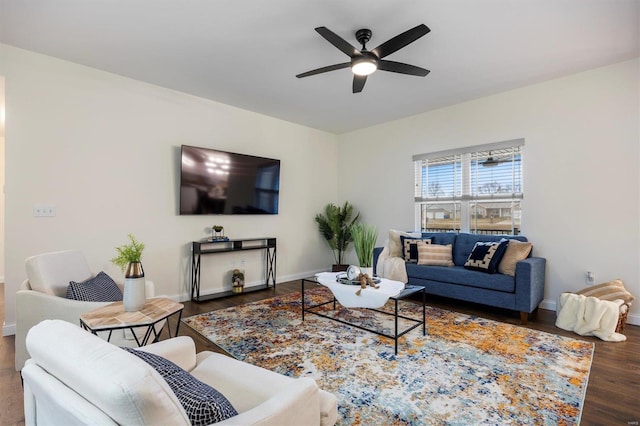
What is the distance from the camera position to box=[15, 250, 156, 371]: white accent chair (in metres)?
2.13

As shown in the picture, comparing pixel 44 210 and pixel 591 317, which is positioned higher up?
pixel 44 210

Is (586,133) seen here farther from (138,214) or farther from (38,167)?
(38,167)

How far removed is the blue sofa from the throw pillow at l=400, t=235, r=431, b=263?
0.10 meters

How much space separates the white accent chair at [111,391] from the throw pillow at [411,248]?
331 cm

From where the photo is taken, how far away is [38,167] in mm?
3223

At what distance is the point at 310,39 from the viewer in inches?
115

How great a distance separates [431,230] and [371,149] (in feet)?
5.95

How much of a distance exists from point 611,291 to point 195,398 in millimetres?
4036

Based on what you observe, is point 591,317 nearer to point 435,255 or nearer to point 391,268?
point 435,255

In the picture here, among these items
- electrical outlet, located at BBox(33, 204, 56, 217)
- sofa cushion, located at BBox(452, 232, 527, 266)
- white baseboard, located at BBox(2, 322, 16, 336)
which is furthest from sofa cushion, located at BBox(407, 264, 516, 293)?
white baseboard, located at BBox(2, 322, 16, 336)

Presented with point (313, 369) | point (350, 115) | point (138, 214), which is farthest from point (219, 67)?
point (313, 369)

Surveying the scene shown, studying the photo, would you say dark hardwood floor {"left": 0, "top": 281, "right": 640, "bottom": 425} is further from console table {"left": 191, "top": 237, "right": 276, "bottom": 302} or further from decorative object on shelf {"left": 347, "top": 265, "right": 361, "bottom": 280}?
decorative object on shelf {"left": 347, "top": 265, "right": 361, "bottom": 280}

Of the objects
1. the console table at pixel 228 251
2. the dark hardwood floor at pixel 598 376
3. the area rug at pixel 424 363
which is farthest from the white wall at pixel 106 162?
the area rug at pixel 424 363

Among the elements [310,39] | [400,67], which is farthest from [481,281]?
[310,39]
